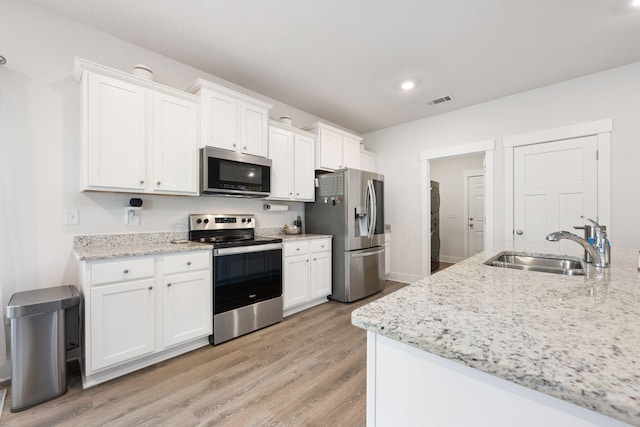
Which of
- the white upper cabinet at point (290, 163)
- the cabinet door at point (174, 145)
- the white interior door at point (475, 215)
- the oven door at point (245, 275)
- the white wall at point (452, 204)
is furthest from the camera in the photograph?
the white wall at point (452, 204)

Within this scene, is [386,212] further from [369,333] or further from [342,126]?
[369,333]

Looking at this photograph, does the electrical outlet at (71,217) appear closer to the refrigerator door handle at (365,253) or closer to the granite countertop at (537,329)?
the granite countertop at (537,329)

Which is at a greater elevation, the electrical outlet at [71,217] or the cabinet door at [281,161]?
the cabinet door at [281,161]

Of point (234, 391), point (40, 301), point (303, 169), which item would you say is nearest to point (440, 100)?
point (303, 169)

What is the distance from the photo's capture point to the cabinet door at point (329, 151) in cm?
371

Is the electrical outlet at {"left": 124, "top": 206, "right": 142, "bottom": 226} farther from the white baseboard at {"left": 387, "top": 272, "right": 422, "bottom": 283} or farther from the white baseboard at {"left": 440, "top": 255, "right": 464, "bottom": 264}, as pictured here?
the white baseboard at {"left": 440, "top": 255, "right": 464, "bottom": 264}

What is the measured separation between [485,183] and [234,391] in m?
3.81

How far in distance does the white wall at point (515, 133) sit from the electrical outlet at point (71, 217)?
4.08 meters

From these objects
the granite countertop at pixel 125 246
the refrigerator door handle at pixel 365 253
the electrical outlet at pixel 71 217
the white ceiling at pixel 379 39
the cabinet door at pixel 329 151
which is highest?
the white ceiling at pixel 379 39

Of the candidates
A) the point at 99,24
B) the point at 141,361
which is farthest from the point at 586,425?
the point at 99,24

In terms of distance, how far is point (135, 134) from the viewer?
216cm

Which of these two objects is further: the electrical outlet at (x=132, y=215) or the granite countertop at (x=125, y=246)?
the electrical outlet at (x=132, y=215)

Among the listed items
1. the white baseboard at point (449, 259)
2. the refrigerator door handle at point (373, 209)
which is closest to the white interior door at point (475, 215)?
the white baseboard at point (449, 259)

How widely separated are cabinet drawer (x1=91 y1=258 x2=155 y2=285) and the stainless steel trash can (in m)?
0.20
